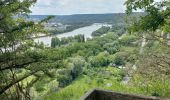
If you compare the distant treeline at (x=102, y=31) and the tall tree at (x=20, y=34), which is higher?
the tall tree at (x=20, y=34)

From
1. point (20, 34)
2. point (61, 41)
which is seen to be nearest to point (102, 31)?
point (61, 41)

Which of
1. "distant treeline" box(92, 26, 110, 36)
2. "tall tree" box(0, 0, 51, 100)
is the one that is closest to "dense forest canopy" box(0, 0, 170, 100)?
"tall tree" box(0, 0, 51, 100)

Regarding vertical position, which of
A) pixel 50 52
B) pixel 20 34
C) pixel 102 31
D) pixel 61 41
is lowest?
pixel 102 31

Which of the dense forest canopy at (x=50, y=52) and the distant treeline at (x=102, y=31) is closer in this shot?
the dense forest canopy at (x=50, y=52)

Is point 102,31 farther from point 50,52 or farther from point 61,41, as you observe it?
point 50,52

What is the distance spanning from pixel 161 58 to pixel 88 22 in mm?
81490

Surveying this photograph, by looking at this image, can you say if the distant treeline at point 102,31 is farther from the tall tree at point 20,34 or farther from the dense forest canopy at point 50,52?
the tall tree at point 20,34

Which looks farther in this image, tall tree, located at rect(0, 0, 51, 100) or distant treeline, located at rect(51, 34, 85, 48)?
distant treeline, located at rect(51, 34, 85, 48)

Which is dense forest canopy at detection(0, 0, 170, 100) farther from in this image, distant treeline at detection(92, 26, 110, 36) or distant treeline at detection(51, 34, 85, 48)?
distant treeline at detection(92, 26, 110, 36)

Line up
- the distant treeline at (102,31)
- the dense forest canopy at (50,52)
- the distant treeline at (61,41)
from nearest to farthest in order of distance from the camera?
the dense forest canopy at (50,52) → the distant treeline at (61,41) → the distant treeline at (102,31)

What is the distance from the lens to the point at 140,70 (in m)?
9.59

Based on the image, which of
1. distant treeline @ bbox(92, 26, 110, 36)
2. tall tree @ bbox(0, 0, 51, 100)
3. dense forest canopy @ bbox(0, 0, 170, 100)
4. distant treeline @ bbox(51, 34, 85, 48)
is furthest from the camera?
distant treeline @ bbox(92, 26, 110, 36)

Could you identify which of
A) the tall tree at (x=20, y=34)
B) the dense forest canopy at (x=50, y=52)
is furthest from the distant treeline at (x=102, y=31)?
the tall tree at (x=20, y=34)

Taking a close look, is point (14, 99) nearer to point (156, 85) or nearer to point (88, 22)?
point (156, 85)
